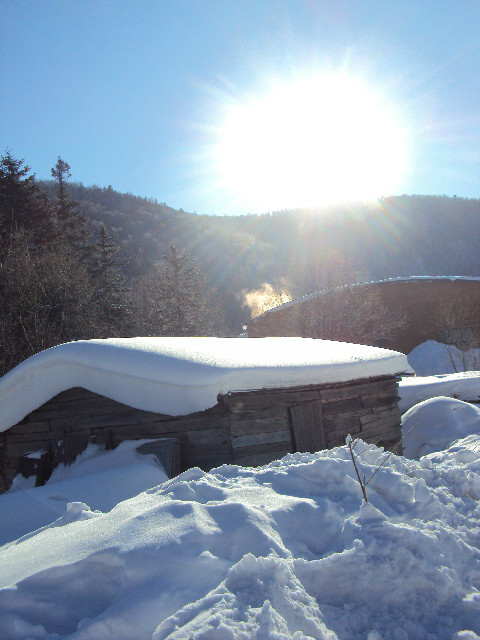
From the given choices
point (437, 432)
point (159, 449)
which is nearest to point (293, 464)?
point (159, 449)

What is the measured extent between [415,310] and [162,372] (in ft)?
71.3

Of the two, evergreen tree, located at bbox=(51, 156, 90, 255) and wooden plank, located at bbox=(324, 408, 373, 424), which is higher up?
evergreen tree, located at bbox=(51, 156, 90, 255)

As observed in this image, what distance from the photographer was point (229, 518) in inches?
84.8

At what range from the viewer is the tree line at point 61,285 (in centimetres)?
1567

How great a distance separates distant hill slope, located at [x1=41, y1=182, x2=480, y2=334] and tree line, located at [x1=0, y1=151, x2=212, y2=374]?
2550 centimetres

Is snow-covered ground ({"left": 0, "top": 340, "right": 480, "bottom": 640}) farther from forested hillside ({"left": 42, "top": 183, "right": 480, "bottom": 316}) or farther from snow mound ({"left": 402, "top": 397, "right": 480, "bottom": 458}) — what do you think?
forested hillside ({"left": 42, "top": 183, "right": 480, "bottom": 316})

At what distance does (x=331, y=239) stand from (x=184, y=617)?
84586 mm

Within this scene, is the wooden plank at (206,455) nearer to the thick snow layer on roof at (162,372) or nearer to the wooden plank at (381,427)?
the thick snow layer on roof at (162,372)

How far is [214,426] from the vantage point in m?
5.29

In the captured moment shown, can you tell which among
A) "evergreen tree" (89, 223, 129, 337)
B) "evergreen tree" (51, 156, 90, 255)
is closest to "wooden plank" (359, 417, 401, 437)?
"evergreen tree" (89, 223, 129, 337)

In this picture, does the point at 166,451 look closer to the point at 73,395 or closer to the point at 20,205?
the point at 73,395

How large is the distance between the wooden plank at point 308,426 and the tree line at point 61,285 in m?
11.8

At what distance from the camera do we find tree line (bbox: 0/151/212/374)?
51.4 feet

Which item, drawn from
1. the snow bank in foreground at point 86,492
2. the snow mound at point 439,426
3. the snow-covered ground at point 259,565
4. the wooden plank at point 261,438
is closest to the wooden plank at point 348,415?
the wooden plank at point 261,438
